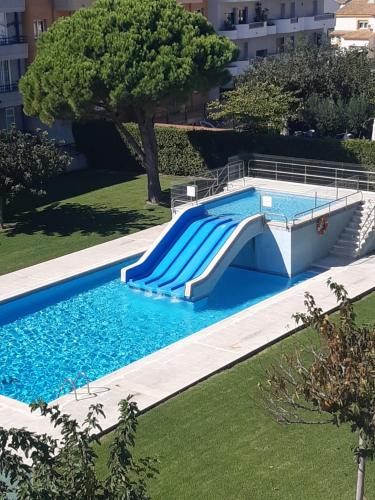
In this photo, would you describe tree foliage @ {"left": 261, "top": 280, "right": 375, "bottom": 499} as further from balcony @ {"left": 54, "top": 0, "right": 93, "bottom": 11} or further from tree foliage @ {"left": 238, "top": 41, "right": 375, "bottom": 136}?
balcony @ {"left": 54, "top": 0, "right": 93, "bottom": 11}

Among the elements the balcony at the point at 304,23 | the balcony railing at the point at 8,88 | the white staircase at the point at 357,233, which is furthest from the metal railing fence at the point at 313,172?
the balcony at the point at 304,23

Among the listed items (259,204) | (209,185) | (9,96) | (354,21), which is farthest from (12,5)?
(354,21)

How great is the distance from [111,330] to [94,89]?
12.3 meters

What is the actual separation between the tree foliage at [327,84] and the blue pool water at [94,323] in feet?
50.2

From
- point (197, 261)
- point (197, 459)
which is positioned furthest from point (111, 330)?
point (197, 459)

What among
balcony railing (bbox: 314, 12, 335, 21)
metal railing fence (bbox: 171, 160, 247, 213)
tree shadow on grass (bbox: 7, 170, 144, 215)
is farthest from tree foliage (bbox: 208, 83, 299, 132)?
balcony railing (bbox: 314, 12, 335, 21)

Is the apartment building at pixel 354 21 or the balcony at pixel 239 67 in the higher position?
the apartment building at pixel 354 21

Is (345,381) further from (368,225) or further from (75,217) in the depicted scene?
(75,217)

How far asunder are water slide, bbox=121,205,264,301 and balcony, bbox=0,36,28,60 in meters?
18.0

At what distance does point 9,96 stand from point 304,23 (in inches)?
1143

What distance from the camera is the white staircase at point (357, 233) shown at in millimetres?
31750

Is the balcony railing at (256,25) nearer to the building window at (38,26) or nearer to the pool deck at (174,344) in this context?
the building window at (38,26)

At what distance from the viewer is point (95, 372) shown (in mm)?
23047

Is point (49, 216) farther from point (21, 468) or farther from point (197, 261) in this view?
point (21, 468)
